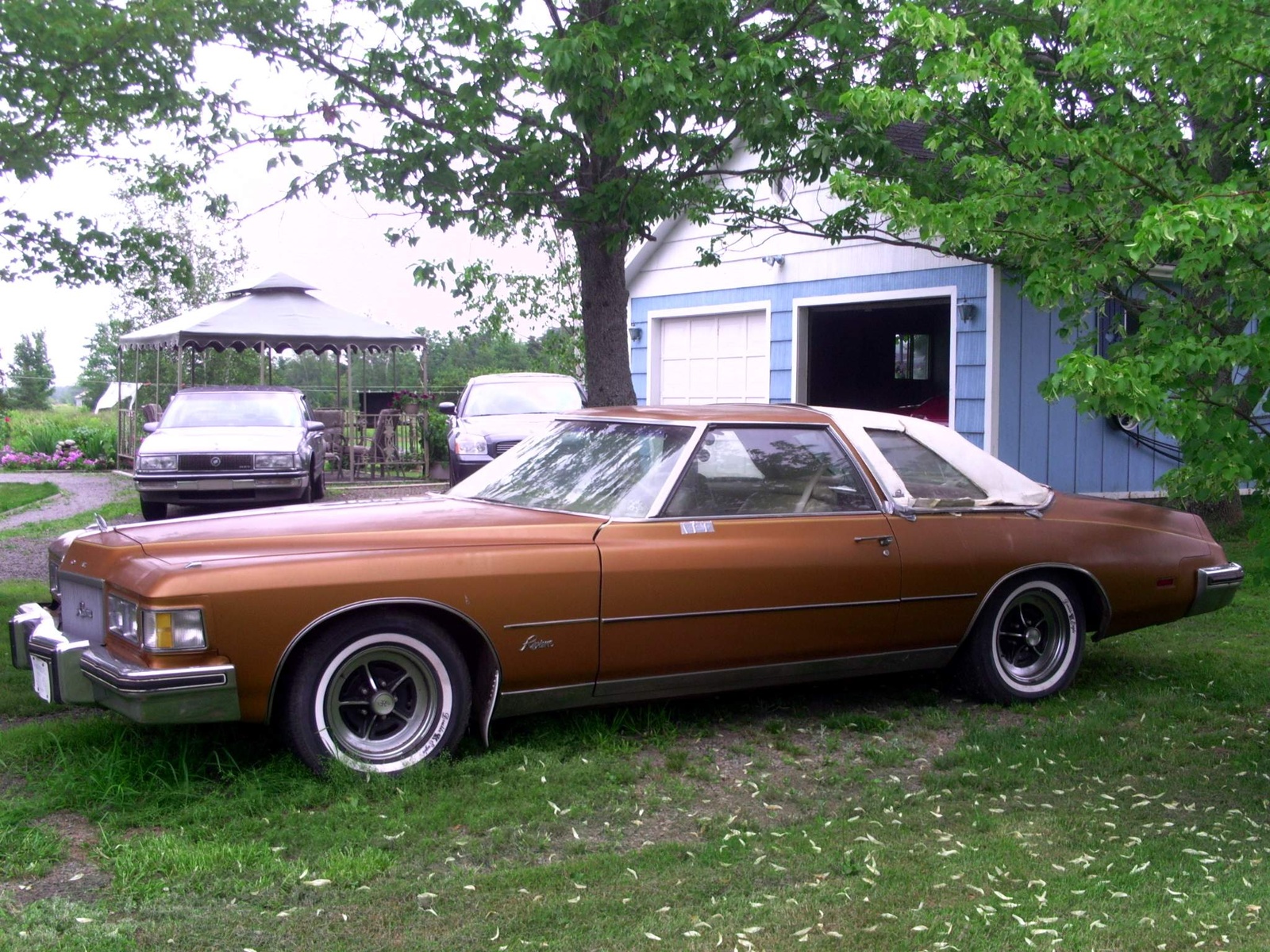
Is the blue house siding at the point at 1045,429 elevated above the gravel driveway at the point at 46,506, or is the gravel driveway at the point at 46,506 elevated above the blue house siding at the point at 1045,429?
the blue house siding at the point at 1045,429

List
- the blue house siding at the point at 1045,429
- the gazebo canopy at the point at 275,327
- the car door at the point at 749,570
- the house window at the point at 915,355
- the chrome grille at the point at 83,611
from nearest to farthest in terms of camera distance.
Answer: the chrome grille at the point at 83,611, the car door at the point at 749,570, the blue house siding at the point at 1045,429, the house window at the point at 915,355, the gazebo canopy at the point at 275,327

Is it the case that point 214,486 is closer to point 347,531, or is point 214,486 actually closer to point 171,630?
point 347,531

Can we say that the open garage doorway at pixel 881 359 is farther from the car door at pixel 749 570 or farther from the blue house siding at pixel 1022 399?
the car door at pixel 749 570

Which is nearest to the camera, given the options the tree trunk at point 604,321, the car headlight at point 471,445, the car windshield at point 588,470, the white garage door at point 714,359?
the car windshield at point 588,470

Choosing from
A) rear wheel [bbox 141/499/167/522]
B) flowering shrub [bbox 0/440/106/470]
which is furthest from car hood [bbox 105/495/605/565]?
flowering shrub [bbox 0/440/106/470]

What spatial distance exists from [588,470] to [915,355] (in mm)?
13773

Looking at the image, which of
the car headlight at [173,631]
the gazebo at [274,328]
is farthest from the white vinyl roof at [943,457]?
the gazebo at [274,328]

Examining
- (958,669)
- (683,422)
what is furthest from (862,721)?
(683,422)

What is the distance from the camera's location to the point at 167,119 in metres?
9.16

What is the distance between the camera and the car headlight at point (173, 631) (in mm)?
4230

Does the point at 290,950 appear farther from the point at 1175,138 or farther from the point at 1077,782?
the point at 1175,138

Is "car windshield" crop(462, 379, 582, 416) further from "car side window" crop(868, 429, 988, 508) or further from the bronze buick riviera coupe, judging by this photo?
"car side window" crop(868, 429, 988, 508)

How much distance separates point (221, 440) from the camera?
1356 cm

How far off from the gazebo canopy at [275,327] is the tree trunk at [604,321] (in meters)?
10.6
